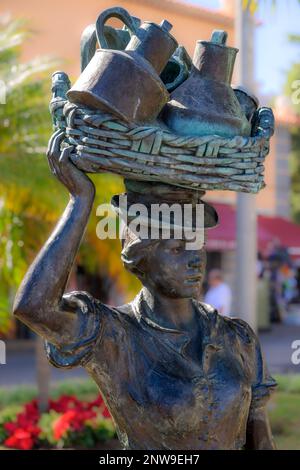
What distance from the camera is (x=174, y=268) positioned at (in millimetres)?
2619

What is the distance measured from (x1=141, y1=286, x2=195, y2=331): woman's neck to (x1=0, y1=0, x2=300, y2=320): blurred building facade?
33.6 feet

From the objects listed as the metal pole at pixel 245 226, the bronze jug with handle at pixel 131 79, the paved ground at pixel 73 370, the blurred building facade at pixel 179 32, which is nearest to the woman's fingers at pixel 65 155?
the bronze jug with handle at pixel 131 79

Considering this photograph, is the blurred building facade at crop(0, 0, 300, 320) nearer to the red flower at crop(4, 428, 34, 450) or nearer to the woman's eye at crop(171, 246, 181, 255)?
the red flower at crop(4, 428, 34, 450)

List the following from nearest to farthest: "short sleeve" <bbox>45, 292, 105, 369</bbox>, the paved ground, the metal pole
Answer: "short sleeve" <bbox>45, 292, 105, 369</bbox>
the metal pole
the paved ground

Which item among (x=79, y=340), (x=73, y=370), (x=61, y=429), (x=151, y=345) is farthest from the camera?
(x=73, y=370)

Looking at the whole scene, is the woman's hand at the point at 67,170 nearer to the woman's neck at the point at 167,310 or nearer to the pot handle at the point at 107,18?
the pot handle at the point at 107,18

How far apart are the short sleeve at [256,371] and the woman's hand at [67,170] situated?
778 mm

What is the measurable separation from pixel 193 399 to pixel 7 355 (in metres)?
12.4

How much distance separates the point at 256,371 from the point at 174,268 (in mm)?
502

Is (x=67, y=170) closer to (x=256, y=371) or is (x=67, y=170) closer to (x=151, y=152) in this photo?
(x=151, y=152)

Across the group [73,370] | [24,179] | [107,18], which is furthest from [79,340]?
[73,370]

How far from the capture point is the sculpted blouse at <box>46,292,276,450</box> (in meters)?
2.52

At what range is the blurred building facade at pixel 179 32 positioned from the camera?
16.5 m

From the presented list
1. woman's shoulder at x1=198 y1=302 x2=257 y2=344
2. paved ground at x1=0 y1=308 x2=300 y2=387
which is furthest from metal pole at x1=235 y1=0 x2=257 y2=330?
woman's shoulder at x1=198 y1=302 x2=257 y2=344
